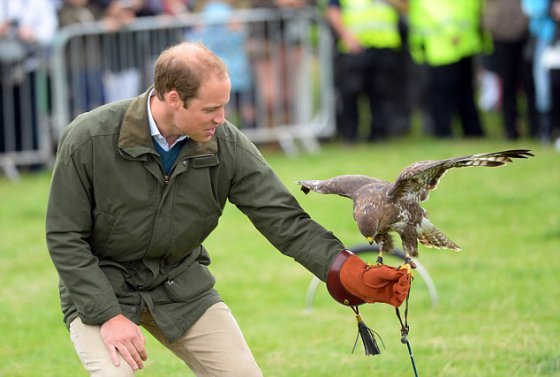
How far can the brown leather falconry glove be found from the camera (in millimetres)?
4430

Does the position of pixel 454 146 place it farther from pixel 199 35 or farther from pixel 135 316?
pixel 135 316

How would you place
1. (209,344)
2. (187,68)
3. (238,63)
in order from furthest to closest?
(238,63), (209,344), (187,68)

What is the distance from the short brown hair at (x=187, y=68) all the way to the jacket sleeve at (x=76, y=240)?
452 millimetres

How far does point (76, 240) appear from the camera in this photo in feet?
14.5

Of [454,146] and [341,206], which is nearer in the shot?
[341,206]

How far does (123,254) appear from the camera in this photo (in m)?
4.57

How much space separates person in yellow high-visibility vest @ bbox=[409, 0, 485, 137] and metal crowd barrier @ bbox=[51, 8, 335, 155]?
1227 millimetres

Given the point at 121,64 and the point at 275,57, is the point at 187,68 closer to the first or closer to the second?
the point at 121,64

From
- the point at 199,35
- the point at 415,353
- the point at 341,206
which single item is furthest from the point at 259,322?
the point at 199,35

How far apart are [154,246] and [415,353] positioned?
7.65 feet

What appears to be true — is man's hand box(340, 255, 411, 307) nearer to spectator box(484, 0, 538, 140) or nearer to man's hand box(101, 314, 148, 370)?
man's hand box(101, 314, 148, 370)

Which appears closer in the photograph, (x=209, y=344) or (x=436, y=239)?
(x=209, y=344)

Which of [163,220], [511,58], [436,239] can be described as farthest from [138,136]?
[511,58]

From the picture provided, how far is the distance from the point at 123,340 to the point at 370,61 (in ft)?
31.8
